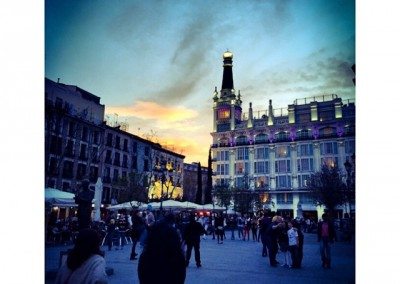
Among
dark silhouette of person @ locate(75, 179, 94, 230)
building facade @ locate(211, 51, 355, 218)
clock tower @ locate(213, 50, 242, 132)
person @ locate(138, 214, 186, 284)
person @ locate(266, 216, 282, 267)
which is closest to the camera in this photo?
person @ locate(138, 214, 186, 284)

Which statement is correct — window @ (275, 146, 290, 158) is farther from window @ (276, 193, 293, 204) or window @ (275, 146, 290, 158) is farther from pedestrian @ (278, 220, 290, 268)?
pedestrian @ (278, 220, 290, 268)

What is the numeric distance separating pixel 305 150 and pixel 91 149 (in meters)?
27.6

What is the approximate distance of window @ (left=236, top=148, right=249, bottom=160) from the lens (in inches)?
2036

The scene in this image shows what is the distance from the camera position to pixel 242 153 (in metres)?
52.0

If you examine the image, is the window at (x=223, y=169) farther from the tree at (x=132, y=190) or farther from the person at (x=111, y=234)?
the person at (x=111, y=234)

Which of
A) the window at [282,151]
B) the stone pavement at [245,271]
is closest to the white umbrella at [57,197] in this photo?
the stone pavement at [245,271]

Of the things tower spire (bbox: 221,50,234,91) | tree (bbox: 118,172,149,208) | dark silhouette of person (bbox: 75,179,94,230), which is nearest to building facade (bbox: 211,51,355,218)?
tower spire (bbox: 221,50,234,91)

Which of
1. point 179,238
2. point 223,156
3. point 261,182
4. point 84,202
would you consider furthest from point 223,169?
point 179,238

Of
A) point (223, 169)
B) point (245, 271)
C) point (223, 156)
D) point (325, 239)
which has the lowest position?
point (245, 271)

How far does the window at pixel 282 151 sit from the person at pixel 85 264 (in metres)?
47.0

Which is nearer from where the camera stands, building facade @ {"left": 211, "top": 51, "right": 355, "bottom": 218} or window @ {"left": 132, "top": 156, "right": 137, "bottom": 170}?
window @ {"left": 132, "top": 156, "right": 137, "bottom": 170}

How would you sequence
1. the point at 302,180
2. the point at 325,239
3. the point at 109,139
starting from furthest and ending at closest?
the point at 302,180 → the point at 109,139 → the point at 325,239

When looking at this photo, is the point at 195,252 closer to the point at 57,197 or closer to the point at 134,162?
the point at 57,197

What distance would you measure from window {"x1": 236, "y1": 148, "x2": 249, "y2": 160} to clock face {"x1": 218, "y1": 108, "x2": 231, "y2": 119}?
20.7 ft
